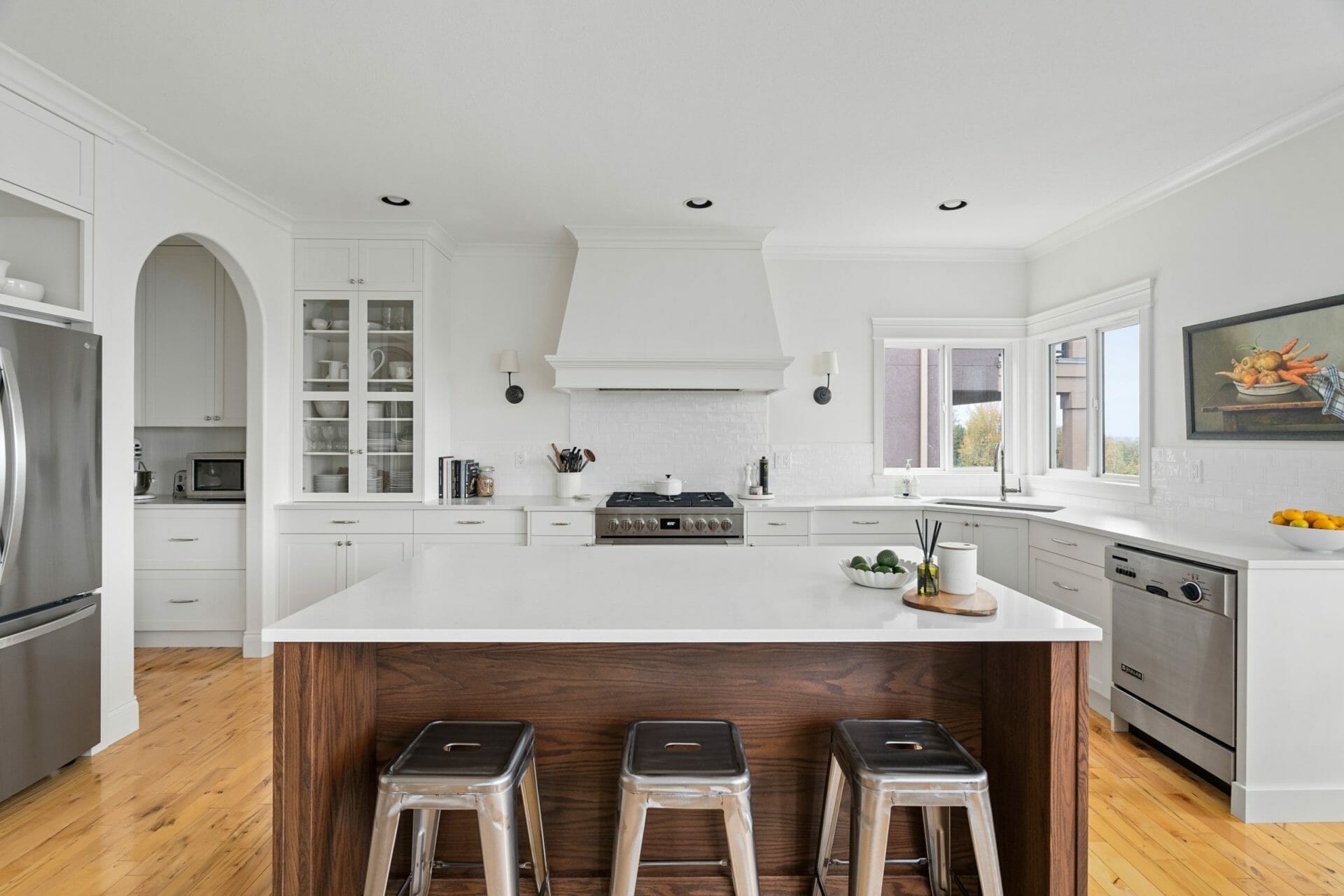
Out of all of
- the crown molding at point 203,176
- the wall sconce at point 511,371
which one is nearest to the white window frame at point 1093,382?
the wall sconce at point 511,371

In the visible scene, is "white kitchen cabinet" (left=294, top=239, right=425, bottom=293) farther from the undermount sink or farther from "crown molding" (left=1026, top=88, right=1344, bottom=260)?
"crown molding" (left=1026, top=88, right=1344, bottom=260)

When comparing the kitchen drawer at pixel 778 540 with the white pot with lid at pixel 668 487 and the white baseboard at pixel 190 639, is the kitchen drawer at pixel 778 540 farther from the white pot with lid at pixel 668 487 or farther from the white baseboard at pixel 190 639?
the white baseboard at pixel 190 639

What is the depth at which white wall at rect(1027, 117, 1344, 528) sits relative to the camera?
273 centimetres

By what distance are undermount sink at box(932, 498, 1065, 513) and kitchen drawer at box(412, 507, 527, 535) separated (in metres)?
2.63

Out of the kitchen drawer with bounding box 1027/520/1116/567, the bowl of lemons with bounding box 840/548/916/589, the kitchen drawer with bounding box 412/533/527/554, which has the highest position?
the bowl of lemons with bounding box 840/548/916/589

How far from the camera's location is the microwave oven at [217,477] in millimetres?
4305

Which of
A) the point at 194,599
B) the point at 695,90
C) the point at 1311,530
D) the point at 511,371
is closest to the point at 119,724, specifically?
the point at 194,599

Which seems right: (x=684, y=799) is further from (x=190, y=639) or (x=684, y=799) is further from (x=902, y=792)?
(x=190, y=639)

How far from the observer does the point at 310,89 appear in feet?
8.63

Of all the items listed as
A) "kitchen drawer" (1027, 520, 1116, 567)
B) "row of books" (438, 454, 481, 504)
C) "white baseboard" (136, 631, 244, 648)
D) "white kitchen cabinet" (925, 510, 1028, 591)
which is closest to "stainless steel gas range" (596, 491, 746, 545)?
"row of books" (438, 454, 481, 504)

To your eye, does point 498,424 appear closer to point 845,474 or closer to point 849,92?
point 845,474

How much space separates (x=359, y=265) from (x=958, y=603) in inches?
157

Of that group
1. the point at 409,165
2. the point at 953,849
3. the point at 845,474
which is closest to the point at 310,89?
the point at 409,165

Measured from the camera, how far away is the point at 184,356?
170 inches
